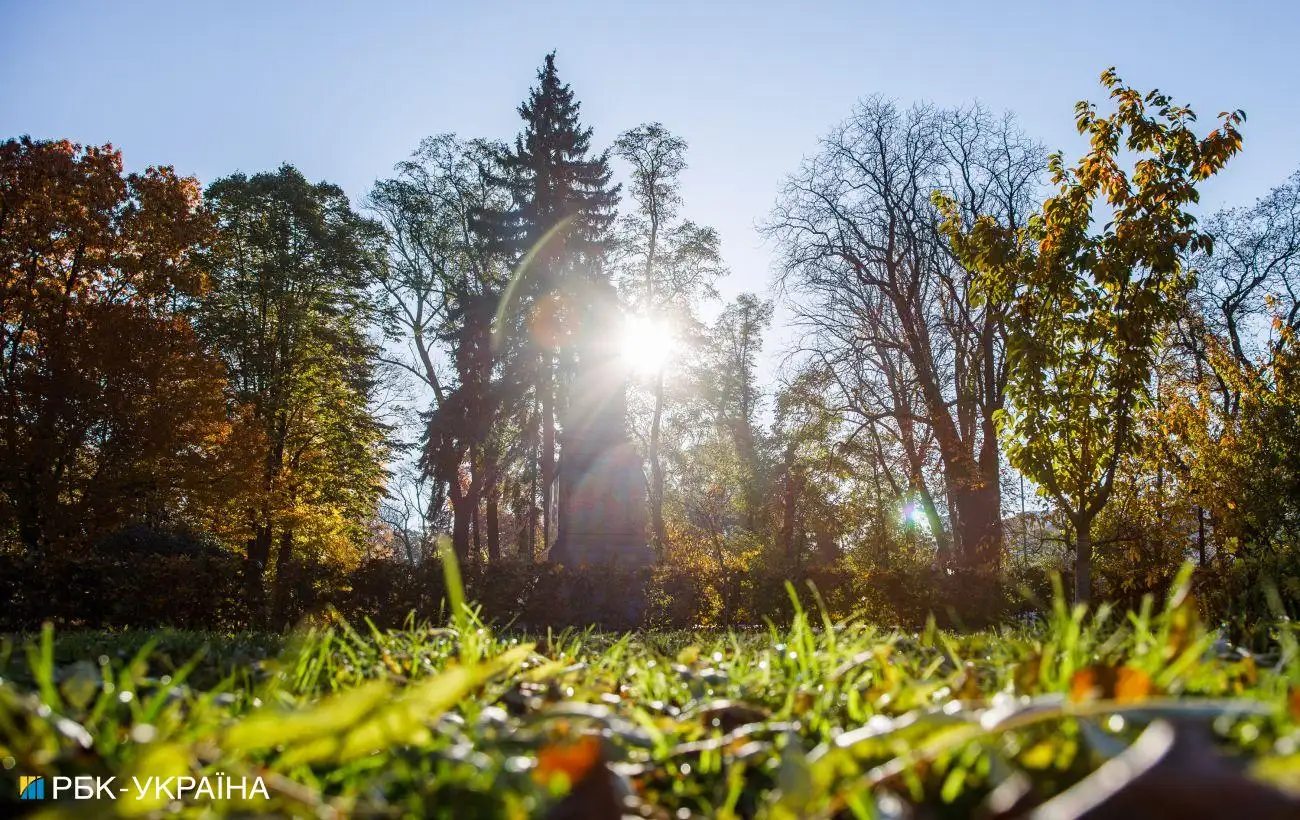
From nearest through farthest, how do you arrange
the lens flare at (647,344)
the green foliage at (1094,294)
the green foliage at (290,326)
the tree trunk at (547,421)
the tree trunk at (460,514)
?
the green foliage at (1094,294) < the green foliage at (290,326) < the tree trunk at (547,421) < the tree trunk at (460,514) < the lens flare at (647,344)

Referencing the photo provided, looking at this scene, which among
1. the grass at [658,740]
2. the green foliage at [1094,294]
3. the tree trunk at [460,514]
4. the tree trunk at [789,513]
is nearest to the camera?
the grass at [658,740]

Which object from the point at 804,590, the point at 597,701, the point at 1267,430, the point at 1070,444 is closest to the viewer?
the point at 597,701

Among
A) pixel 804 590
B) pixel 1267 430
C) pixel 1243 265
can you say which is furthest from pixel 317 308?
pixel 1243 265

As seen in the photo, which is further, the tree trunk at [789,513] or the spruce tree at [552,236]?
the spruce tree at [552,236]

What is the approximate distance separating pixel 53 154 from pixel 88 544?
751 cm

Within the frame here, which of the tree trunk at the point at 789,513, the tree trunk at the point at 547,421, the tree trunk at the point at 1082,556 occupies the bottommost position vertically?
the tree trunk at the point at 1082,556

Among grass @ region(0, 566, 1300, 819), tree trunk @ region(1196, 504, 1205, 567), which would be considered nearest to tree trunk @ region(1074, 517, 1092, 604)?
tree trunk @ region(1196, 504, 1205, 567)

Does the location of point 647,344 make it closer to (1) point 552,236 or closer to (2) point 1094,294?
(1) point 552,236

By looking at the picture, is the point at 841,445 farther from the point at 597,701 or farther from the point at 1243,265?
the point at 597,701

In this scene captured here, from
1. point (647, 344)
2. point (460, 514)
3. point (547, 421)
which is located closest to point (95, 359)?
point (460, 514)

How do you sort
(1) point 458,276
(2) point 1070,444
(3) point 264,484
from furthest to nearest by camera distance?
(1) point 458,276
(3) point 264,484
(2) point 1070,444

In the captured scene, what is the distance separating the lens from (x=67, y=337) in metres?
14.0

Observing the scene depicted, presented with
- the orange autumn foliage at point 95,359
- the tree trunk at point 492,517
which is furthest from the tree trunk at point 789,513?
the orange autumn foliage at point 95,359

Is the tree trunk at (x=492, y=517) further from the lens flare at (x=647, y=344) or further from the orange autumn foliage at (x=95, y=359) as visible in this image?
the orange autumn foliage at (x=95, y=359)
